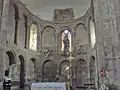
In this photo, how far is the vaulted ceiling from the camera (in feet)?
70.6

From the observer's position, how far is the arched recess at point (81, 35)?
72.8 ft

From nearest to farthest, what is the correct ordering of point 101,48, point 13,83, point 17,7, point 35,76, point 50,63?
point 101,48 < point 13,83 < point 17,7 < point 35,76 < point 50,63

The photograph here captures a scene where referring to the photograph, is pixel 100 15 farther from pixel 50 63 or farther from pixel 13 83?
pixel 50 63

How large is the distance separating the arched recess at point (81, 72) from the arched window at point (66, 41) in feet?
7.63

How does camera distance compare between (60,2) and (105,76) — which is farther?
(60,2)

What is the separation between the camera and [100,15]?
34.3ft

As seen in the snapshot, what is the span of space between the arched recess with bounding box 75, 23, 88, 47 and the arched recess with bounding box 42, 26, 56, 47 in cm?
330

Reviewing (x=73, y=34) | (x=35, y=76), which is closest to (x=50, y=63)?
(x=35, y=76)

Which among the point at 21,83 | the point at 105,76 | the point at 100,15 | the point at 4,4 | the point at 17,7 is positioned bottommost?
the point at 21,83

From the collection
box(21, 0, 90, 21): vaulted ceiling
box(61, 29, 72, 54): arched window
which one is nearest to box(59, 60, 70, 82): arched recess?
box(61, 29, 72, 54): arched window

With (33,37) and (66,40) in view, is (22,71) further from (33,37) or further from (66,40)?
(66,40)

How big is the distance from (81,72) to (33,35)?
26.7 ft

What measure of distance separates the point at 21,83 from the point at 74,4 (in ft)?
40.0

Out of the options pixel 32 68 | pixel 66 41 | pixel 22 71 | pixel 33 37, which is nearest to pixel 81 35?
pixel 66 41
